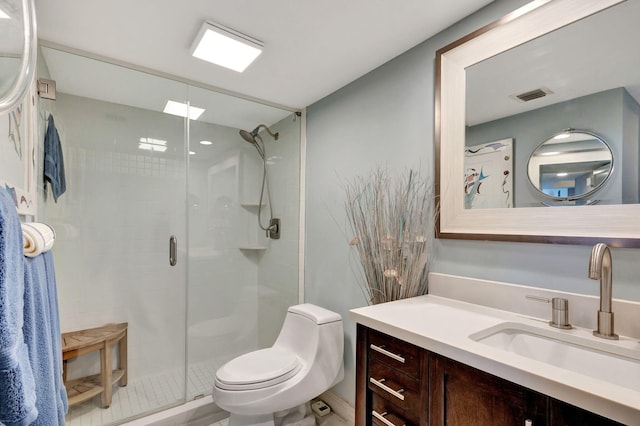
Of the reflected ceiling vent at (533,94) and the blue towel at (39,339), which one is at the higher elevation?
the reflected ceiling vent at (533,94)

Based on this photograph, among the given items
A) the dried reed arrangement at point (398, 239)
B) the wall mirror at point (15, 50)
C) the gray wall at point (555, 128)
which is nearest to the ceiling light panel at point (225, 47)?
the wall mirror at point (15, 50)

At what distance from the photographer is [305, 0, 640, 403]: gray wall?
1.17 meters

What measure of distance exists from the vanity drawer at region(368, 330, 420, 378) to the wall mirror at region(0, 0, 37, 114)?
1276 millimetres

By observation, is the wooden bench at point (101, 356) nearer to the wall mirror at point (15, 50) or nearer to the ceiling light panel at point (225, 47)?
the wall mirror at point (15, 50)

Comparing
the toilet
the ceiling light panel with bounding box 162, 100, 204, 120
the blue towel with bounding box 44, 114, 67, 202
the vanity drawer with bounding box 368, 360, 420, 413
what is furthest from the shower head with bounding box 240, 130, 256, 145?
the vanity drawer with bounding box 368, 360, 420, 413

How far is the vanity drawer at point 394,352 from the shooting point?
105 cm

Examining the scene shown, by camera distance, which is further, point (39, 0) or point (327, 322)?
point (327, 322)

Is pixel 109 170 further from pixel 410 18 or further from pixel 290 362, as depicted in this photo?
pixel 410 18

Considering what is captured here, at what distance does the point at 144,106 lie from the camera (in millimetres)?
2195

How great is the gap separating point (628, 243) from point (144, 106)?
2.71 metres

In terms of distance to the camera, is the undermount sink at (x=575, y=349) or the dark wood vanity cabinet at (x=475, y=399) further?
the undermount sink at (x=575, y=349)

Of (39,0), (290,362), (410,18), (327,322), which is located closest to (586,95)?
(410,18)

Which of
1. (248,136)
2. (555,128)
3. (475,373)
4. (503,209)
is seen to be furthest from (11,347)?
(248,136)

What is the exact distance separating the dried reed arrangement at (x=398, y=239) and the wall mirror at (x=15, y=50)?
1.43 meters
